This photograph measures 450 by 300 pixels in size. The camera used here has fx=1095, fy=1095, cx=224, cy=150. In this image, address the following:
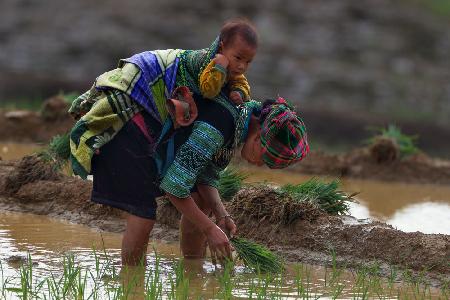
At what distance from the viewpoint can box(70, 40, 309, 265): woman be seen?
510 cm

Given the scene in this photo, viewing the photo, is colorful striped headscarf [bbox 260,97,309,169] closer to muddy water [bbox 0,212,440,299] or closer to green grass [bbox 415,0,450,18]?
muddy water [bbox 0,212,440,299]

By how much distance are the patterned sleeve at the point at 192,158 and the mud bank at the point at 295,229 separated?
1.24 meters

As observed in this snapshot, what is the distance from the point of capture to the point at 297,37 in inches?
763

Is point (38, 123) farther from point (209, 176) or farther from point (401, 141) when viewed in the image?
point (209, 176)

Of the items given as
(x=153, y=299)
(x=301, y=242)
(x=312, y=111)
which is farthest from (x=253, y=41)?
(x=312, y=111)

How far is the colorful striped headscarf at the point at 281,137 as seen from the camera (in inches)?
200

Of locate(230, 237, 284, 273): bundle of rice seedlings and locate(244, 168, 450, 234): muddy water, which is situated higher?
locate(244, 168, 450, 234): muddy water

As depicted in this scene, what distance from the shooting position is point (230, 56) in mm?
5043

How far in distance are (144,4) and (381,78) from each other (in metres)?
4.85

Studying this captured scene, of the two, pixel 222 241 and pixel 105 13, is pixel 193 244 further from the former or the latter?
pixel 105 13

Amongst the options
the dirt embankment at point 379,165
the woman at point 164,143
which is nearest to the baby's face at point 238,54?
the woman at point 164,143

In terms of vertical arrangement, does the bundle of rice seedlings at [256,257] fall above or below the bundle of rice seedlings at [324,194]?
below

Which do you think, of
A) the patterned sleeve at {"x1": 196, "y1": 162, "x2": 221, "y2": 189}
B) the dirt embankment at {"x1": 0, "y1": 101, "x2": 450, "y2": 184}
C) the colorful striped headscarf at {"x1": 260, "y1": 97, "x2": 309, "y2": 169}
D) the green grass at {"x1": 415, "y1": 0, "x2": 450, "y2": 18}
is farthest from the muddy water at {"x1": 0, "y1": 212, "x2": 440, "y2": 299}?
the green grass at {"x1": 415, "y1": 0, "x2": 450, "y2": 18}

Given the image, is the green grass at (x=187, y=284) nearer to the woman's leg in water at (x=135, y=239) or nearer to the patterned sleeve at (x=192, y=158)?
the woman's leg in water at (x=135, y=239)
